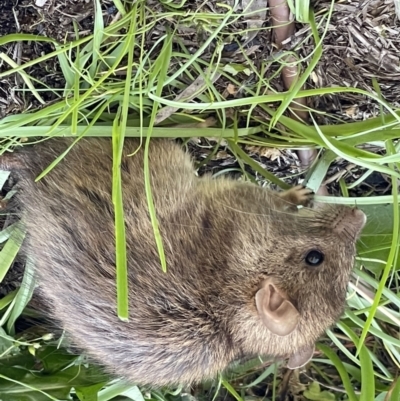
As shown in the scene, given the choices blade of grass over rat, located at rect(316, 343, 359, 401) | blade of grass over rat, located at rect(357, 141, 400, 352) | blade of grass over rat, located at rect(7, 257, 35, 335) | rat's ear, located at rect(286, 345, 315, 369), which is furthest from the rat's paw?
blade of grass over rat, located at rect(7, 257, 35, 335)

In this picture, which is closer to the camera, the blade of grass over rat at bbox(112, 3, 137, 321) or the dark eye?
the blade of grass over rat at bbox(112, 3, 137, 321)

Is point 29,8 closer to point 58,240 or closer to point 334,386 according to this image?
point 58,240

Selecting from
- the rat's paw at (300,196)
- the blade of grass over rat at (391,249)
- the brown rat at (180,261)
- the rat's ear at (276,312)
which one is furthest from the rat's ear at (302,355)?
the rat's paw at (300,196)

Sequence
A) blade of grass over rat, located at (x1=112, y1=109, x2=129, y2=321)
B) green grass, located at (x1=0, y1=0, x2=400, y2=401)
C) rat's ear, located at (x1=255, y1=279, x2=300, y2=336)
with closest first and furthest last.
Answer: blade of grass over rat, located at (x1=112, y1=109, x2=129, y2=321) → green grass, located at (x1=0, y1=0, x2=400, y2=401) → rat's ear, located at (x1=255, y1=279, x2=300, y2=336)

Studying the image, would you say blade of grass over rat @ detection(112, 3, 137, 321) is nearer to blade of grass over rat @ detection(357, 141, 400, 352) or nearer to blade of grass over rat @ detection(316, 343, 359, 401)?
blade of grass over rat @ detection(357, 141, 400, 352)

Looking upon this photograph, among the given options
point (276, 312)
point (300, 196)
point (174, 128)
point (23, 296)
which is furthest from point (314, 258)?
point (23, 296)

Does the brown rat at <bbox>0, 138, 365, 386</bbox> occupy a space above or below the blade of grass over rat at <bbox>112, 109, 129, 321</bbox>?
below

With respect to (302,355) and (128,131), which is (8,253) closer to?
(128,131)

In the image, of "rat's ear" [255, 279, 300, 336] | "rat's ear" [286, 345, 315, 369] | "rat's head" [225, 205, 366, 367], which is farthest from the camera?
"rat's ear" [286, 345, 315, 369]
